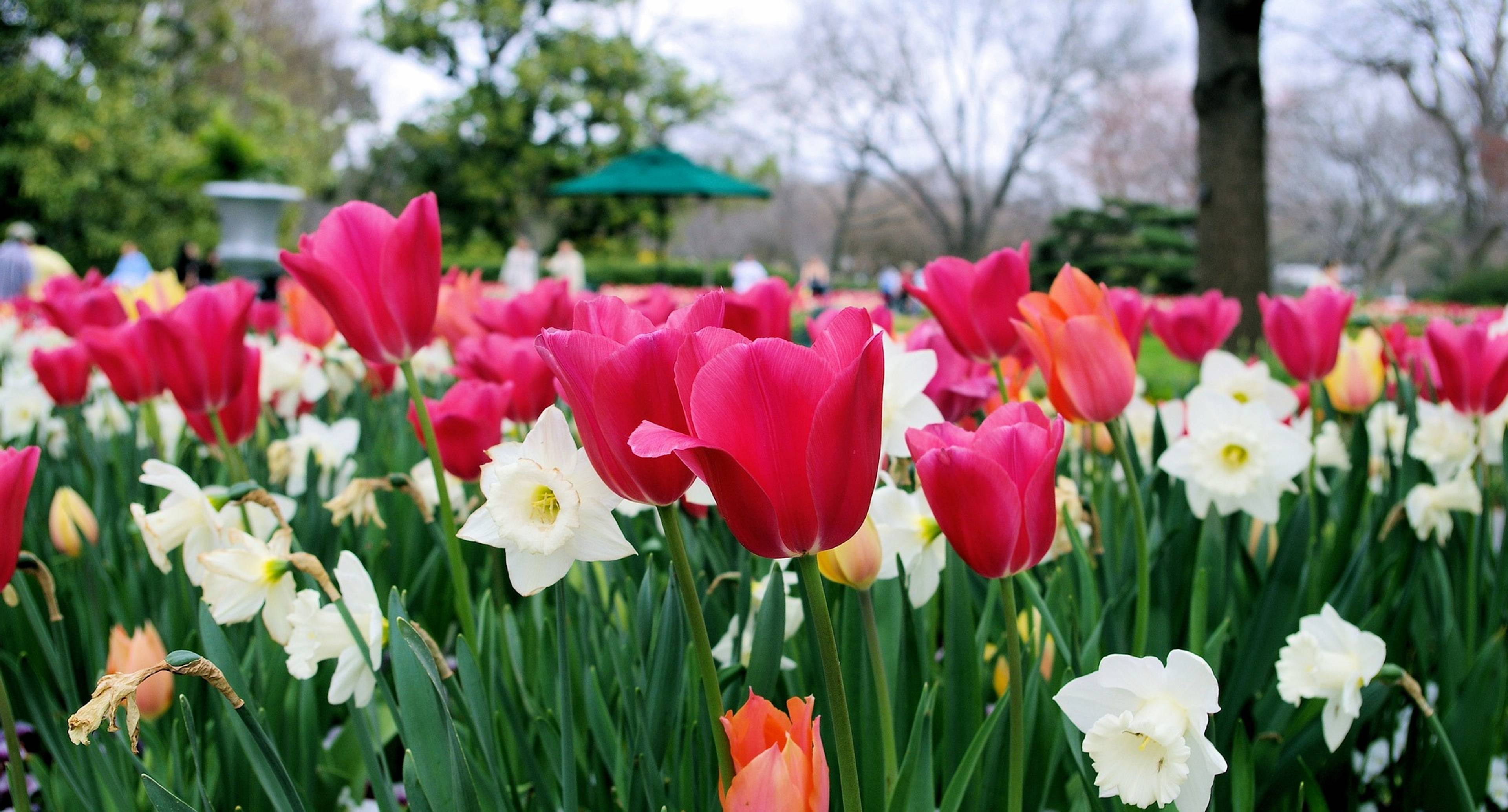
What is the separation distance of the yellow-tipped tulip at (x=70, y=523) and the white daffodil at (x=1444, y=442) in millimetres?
2082

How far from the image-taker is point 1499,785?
1443 mm

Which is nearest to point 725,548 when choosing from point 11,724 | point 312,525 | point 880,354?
point 312,525

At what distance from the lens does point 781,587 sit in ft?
2.95

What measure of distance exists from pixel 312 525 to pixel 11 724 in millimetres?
669

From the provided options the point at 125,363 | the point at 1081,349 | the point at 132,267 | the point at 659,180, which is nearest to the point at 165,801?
the point at 1081,349

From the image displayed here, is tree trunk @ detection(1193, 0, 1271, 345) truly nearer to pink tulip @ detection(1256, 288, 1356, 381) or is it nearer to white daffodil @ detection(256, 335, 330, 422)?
pink tulip @ detection(1256, 288, 1356, 381)

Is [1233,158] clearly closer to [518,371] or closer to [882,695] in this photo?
[518,371]

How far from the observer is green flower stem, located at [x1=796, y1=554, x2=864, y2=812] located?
2.04 ft

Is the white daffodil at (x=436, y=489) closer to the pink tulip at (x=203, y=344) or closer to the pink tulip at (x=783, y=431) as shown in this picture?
the pink tulip at (x=203, y=344)

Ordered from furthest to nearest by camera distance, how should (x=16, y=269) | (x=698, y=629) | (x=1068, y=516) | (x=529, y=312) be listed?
(x=16, y=269)
(x=529, y=312)
(x=1068, y=516)
(x=698, y=629)

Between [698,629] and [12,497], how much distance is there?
1.88 ft

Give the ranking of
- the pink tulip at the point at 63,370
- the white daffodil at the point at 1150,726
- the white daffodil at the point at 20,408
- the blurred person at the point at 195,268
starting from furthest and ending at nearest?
the blurred person at the point at 195,268, the white daffodil at the point at 20,408, the pink tulip at the point at 63,370, the white daffodil at the point at 1150,726

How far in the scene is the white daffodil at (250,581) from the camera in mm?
965

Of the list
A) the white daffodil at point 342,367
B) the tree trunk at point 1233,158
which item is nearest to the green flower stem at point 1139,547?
the white daffodil at point 342,367
